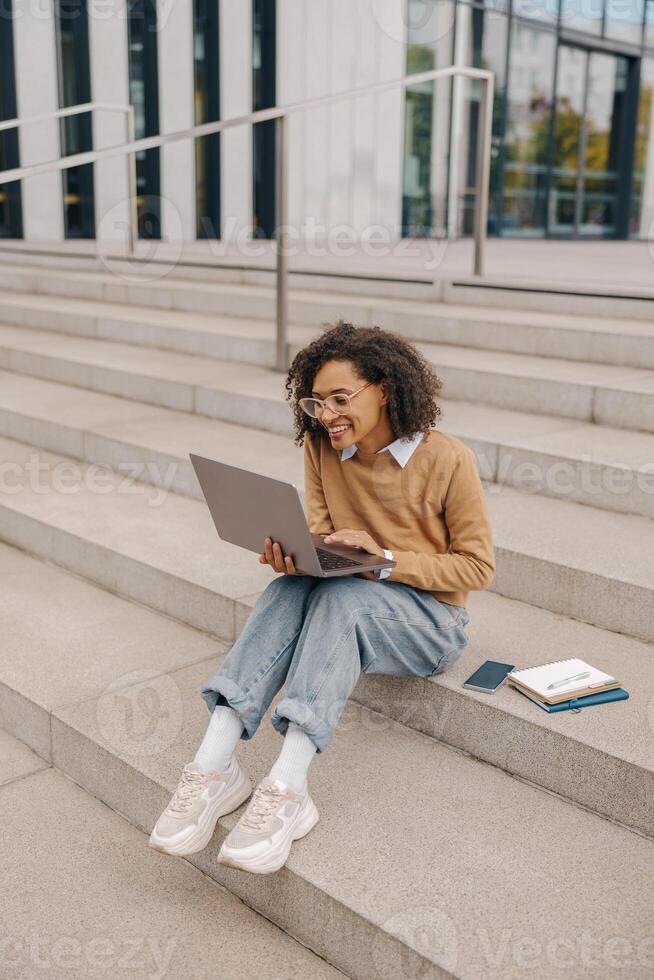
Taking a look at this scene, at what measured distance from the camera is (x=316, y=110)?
11.0m

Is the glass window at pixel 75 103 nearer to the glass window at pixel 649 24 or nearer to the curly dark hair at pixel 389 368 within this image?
the glass window at pixel 649 24

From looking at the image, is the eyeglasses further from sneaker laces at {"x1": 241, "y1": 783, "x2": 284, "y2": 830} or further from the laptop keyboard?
sneaker laces at {"x1": 241, "y1": 783, "x2": 284, "y2": 830}

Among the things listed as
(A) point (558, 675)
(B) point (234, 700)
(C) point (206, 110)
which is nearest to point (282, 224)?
(A) point (558, 675)

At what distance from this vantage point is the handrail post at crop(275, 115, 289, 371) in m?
4.32

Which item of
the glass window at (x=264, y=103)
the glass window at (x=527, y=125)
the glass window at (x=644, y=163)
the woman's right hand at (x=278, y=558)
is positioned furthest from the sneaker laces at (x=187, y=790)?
the glass window at (x=644, y=163)

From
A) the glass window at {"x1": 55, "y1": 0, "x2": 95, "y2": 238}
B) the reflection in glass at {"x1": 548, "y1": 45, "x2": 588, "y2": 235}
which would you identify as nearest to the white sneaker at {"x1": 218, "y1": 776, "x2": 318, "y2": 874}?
the glass window at {"x1": 55, "y1": 0, "x2": 95, "y2": 238}

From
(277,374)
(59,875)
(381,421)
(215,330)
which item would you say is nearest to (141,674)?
(59,875)

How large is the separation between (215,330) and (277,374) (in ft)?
2.48

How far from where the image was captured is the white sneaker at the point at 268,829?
6.20 feet

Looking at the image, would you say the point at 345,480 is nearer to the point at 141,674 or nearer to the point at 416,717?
the point at 416,717

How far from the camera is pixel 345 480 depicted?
2.35 m

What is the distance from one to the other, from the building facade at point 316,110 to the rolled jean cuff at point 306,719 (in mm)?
8964

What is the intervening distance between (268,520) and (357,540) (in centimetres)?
21

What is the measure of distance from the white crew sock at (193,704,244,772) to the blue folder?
68cm
